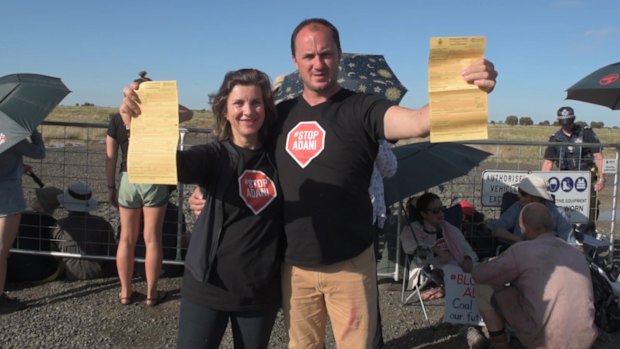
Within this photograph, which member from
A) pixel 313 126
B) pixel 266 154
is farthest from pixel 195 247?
pixel 313 126

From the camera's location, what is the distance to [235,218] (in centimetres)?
230

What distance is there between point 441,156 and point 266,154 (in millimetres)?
2896

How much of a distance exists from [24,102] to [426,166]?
359 cm

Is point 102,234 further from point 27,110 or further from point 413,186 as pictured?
point 413,186

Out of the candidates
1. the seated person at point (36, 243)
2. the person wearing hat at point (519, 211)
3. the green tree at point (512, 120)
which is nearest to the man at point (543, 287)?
the person wearing hat at point (519, 211)

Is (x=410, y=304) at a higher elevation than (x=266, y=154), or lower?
lower

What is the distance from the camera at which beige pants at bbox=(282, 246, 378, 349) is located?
2363 millimetres

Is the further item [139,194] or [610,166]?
[610,166]

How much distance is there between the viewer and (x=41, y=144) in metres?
4.52

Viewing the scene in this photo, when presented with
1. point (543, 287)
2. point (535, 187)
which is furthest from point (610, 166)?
point (543, 287)

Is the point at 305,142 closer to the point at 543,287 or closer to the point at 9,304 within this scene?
the point at 543,287

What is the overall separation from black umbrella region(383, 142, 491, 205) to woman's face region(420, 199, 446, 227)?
0.47 metres

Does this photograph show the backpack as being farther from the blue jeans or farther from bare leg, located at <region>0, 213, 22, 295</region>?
bare leg, located at <region>0, 213, 22, 295</region>

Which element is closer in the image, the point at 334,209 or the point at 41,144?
the point at 334,209
